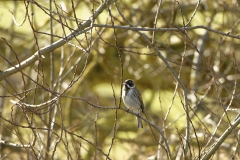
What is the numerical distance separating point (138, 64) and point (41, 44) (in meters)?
1.42

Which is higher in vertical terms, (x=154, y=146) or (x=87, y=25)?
(x=154, y=146)

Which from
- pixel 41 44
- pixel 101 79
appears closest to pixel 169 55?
pixel 101 79

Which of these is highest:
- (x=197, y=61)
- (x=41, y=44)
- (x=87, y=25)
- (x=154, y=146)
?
(x=41, y=44)

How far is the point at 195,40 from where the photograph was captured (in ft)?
22.9

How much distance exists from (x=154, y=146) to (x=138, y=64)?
120cm

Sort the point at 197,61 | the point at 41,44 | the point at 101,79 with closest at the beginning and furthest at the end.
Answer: the point at 197,61, the point at 41,44, the point at 101,79

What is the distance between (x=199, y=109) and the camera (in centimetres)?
660

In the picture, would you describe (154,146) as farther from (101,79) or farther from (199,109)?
(101,79)

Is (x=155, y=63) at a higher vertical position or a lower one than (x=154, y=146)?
higher

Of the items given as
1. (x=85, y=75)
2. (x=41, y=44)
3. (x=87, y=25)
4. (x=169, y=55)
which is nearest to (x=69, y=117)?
(x=85, y=75)

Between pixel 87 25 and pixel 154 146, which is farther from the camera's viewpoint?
pixel 154 146

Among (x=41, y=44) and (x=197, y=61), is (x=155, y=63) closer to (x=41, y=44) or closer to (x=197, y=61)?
(x=197, y=61)

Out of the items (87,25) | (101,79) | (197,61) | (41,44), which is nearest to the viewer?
(87,25)

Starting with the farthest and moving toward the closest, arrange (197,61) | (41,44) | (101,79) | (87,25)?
1. (101,79)
2. (41,44)
3. (197,61)
4. (87,25)
